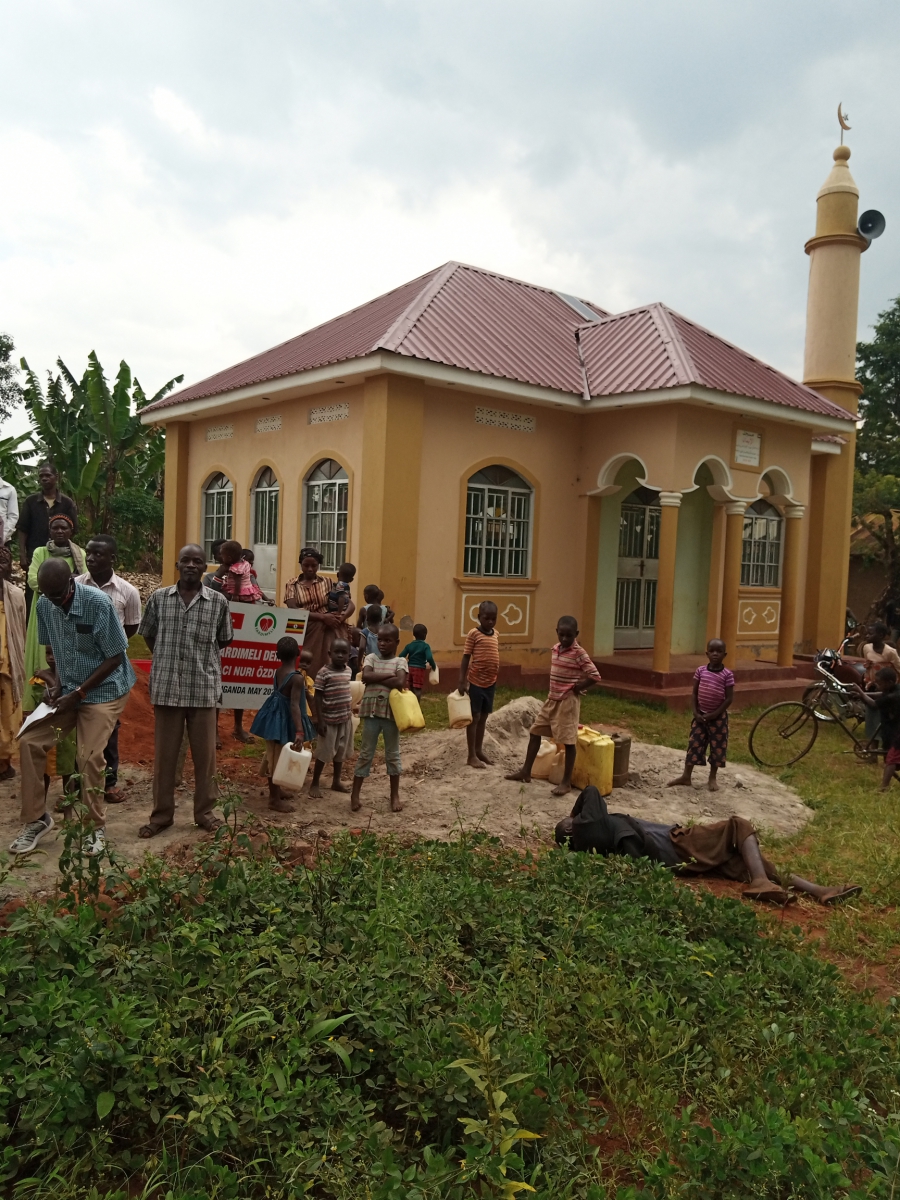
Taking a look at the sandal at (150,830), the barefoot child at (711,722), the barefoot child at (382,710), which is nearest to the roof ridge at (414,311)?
the barefoot child at (382,710)

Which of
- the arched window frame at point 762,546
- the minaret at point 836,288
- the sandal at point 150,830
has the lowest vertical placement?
the sandal at point 150,830

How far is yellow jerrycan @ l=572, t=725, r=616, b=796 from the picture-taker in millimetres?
7465

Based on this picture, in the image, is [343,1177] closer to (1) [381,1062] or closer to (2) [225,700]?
(1) [381,1062]

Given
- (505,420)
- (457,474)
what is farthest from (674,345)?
(457,474)

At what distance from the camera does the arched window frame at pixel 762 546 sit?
15.3 m

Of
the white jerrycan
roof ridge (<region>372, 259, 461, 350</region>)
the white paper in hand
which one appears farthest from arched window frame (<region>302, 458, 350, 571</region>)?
the white paper in hand

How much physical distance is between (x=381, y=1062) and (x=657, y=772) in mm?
5605

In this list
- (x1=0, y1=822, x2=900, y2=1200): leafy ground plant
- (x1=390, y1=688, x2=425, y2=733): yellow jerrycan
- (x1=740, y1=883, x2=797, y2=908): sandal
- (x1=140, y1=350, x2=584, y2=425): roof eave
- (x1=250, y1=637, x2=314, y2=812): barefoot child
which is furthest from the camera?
(x1=140, y1=350, x2=584, y2=425): roof eave

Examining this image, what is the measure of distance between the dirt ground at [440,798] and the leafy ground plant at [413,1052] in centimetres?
160

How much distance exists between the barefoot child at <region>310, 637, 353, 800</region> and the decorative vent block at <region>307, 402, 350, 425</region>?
6.39 m

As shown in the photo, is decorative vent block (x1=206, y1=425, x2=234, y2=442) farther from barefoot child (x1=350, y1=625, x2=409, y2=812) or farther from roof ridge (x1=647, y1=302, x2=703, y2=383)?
barefoot child (x1=350, y1=625, x2=409, y2=812)

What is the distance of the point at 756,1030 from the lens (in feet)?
11.4

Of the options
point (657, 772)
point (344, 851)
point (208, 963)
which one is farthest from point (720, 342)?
point (208, 963)

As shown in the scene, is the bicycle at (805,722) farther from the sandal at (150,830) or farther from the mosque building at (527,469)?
the sandal at (150,830)
